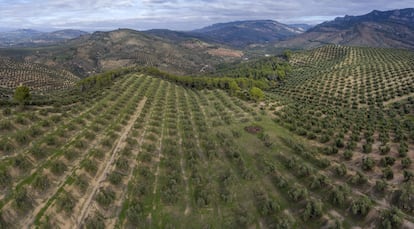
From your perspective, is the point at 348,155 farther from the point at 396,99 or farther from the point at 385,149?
the point at 396,99

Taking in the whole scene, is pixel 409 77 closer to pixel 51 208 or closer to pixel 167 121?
pixel 167 121

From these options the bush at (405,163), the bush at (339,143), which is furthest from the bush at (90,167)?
the bush at (405,163)

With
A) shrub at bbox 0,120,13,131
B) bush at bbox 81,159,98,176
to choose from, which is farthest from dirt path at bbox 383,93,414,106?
shrub at bbox 0,120,13,131

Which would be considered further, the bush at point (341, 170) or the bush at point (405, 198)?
the bush at point (341, 170)

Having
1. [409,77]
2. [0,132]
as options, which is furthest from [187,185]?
[409,77]

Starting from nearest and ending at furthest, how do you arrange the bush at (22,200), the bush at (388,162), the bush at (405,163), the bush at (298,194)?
the bush at (22,200) → the bush at (298,194) → the bush at (405,163) → the bush at (388,162)

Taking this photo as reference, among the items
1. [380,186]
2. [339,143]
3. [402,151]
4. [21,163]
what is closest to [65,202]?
[21,163]

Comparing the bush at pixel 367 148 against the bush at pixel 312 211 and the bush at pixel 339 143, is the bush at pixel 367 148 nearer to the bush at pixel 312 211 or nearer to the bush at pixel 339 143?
the bush at pixel 339 143

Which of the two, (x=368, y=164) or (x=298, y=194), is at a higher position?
(x=368, y=164)

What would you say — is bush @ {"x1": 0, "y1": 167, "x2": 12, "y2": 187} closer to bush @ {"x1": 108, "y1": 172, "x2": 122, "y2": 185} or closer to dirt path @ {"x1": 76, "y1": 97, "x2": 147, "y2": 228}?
A: dirt path @ {"x1": 76, "y1": 97, "x2": 147, "y2": 228}
